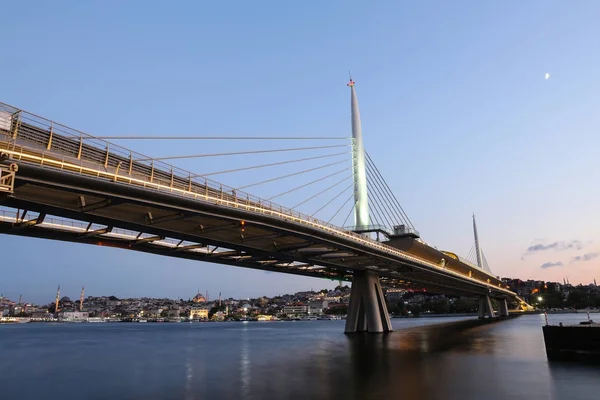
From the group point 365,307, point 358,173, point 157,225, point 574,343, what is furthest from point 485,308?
point 157,225

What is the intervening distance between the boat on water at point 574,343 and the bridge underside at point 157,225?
19.7 m

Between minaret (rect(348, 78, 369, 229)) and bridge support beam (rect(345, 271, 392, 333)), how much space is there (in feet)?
31.5

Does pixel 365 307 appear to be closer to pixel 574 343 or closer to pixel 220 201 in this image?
pixel 574 343

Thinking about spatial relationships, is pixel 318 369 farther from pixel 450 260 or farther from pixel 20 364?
pixel 450 260

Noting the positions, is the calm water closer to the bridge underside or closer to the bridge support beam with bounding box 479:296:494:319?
the bridge underside

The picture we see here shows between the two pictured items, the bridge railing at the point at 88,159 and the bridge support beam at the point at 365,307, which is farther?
the bridge support beam at the point at 365,307

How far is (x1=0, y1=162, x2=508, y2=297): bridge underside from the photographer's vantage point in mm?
24406

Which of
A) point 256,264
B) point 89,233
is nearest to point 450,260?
point 256,264

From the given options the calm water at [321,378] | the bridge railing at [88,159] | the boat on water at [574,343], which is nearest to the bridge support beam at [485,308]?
the calm water at [321,378]

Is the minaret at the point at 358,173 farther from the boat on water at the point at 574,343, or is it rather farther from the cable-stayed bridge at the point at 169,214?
the boat on water at the point at 574,343

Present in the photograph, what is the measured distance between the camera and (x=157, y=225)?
1350 inches

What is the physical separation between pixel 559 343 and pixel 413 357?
427 inches

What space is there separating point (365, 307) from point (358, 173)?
19.6m

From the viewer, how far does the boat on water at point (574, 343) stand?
95.9ft
